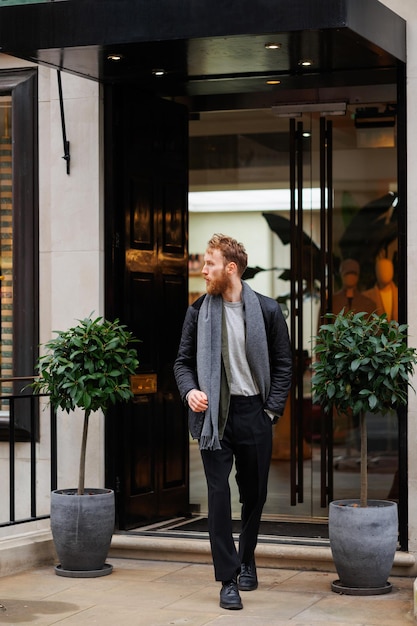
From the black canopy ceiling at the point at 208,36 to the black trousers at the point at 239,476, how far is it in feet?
6.88

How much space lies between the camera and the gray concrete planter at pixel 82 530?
7.07m

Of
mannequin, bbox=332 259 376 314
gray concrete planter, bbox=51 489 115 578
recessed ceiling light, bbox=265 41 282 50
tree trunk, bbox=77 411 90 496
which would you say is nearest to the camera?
recessed ceiling light, bbox=265 41 282 50

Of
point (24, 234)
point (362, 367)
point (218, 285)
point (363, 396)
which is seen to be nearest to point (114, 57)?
point (24, 234)

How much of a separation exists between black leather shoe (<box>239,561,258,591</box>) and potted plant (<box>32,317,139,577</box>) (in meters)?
1.00

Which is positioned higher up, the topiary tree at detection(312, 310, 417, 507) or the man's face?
the man's face

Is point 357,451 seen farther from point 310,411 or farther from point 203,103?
point 203,103

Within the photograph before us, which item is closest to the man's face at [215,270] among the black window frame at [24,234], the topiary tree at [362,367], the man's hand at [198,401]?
the man's hand at [198,401]

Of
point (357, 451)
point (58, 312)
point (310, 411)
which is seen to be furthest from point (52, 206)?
point (357, 451)

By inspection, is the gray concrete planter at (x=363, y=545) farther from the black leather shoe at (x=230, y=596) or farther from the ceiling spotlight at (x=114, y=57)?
the ceiling spotlight at (x=114, y=57)

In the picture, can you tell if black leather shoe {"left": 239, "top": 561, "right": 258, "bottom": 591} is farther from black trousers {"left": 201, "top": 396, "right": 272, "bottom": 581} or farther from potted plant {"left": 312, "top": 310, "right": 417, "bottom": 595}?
potted plant {"left": 312, "top": 310, "right": 417, "bottom": 595}

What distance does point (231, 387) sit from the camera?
6340 millimetres

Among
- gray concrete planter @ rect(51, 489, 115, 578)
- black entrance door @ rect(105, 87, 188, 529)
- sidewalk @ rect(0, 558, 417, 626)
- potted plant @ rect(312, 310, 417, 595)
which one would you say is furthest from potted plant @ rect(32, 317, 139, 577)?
potted plant @ rect(312, 310, 417, 595)

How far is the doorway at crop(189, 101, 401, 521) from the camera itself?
1048 cm

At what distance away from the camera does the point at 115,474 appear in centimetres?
792
